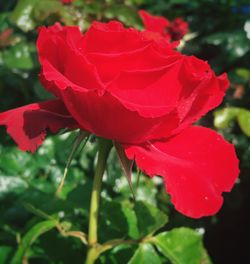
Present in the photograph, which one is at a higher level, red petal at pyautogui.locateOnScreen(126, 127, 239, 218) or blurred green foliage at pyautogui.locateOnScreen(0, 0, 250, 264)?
red petal at pyautogui.locateOnScreen(126, 127, 239, 218)

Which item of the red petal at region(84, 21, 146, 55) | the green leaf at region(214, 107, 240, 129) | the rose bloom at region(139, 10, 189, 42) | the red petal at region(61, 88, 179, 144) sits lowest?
the green leaf at region(214, 107, 240, 129)

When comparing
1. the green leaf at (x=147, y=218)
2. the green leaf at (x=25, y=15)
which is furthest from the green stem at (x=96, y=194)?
the green leaf at (x=25, y=15)

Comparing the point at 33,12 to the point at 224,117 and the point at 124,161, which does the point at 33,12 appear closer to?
the point at 224,117

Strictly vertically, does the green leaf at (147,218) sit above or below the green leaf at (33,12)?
below

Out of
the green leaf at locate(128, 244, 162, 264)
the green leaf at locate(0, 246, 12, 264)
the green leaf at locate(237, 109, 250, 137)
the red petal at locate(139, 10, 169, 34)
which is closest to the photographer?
the green leaf at locate(128, 244, 162, 264)

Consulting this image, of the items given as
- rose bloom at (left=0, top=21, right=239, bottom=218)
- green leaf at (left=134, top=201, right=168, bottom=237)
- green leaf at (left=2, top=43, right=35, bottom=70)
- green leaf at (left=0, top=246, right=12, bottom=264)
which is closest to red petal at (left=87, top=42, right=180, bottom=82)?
rose bloom at (left=0, top=21, right=239, bottom=218)

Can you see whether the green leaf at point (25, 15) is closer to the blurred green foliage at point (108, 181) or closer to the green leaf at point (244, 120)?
the blurred green foliage at point (108, 181)

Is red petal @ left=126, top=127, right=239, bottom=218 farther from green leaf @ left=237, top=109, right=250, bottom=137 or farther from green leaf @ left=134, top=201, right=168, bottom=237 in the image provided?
green leaf @ left=237, top=109, right=250, bottom=137

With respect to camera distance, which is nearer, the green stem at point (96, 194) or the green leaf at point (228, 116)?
the green stem at point (96, 194)
